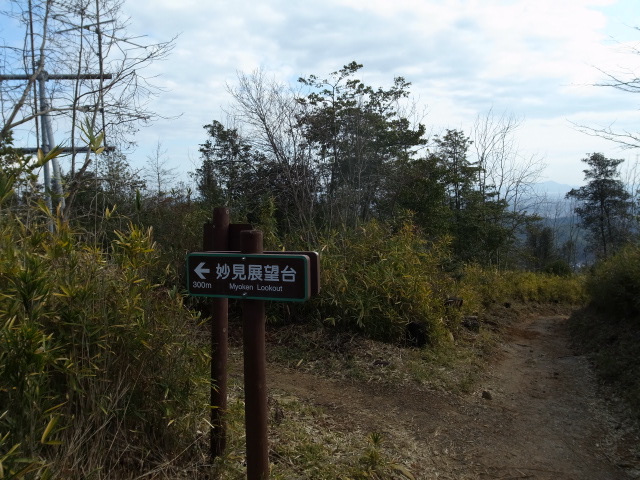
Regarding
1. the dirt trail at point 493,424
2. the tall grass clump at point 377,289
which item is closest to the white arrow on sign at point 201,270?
the dirt trail at point 493,424

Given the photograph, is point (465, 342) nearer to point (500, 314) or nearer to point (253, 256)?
point (500, 314)

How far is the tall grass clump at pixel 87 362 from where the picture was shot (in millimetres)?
2262

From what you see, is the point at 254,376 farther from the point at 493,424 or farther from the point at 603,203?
the point at 603,203

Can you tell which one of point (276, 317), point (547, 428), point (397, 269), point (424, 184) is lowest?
point (547, 428)

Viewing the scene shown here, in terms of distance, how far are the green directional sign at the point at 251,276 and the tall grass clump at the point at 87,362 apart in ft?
1.18

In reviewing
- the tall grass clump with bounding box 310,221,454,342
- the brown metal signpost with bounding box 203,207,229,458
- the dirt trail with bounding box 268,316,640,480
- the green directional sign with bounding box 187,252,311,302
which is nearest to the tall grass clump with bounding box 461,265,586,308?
the tall grass clump with bounding box 310,221,454,342

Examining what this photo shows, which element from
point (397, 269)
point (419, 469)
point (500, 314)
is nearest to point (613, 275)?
point (500, 314)

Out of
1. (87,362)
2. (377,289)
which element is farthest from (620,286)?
(87,362)

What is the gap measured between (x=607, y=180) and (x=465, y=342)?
20949 mm

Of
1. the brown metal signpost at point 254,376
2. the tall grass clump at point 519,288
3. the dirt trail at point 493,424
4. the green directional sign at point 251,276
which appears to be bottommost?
the dirt trail at point 493,424

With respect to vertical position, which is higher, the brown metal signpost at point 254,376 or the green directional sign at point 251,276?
the green directional sign at point 251,276

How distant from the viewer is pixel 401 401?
5.33 m

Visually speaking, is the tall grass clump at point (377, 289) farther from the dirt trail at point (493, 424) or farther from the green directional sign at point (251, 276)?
the green directional sign at point (251, 276)

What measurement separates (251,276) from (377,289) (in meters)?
4.66
